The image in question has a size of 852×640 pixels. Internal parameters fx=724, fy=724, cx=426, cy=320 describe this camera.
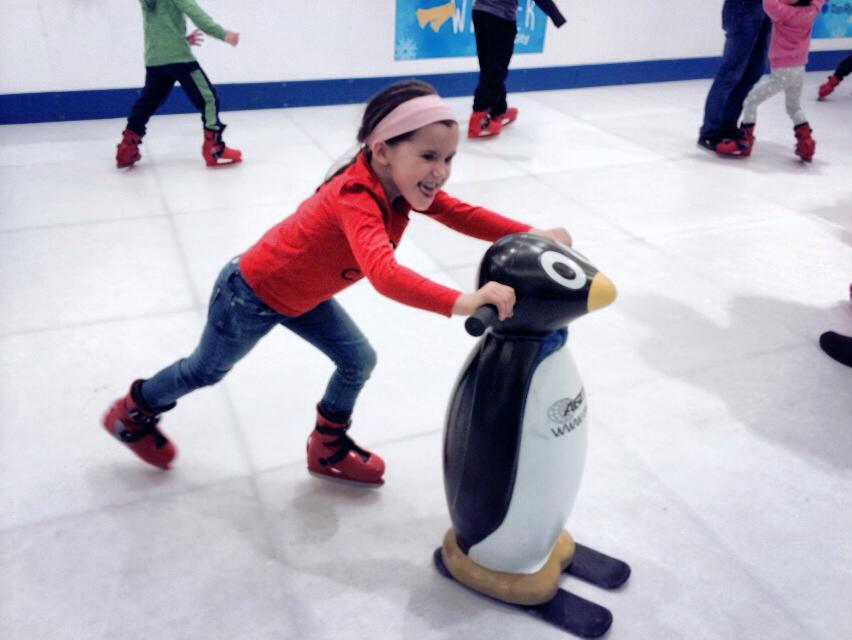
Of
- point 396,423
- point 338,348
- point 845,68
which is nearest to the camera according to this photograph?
point 338,348

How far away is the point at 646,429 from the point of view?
199 cm

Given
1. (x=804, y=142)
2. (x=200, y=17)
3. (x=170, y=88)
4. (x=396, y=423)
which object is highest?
(x=200, y=17)

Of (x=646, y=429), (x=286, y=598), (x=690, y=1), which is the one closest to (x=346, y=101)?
(x=690, y=1)

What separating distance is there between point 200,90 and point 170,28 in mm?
313

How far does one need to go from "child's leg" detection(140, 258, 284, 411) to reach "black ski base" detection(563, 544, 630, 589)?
2.68 ft

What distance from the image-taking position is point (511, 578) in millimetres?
1438

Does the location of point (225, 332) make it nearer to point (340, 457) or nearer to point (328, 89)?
point (340, 457)

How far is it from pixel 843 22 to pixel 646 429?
606 centimetres

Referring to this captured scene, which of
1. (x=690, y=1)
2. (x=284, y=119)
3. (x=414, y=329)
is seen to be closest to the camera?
(x=414, y=329)

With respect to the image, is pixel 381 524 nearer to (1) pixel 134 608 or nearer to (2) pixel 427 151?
(1) pixel 134 608

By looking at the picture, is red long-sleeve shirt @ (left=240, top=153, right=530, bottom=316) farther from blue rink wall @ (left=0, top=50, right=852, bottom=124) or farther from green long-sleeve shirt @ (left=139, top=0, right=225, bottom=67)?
blue rink wall @ (left=0, top=50, right=852, bottom=124)

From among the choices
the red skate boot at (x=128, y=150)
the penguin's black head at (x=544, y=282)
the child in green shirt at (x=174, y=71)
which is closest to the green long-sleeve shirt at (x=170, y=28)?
the child in green shirt at (x=174, y=71)

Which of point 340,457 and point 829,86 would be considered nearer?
point 340,457

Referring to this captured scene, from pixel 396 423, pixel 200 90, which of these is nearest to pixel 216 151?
pixel 200 90
